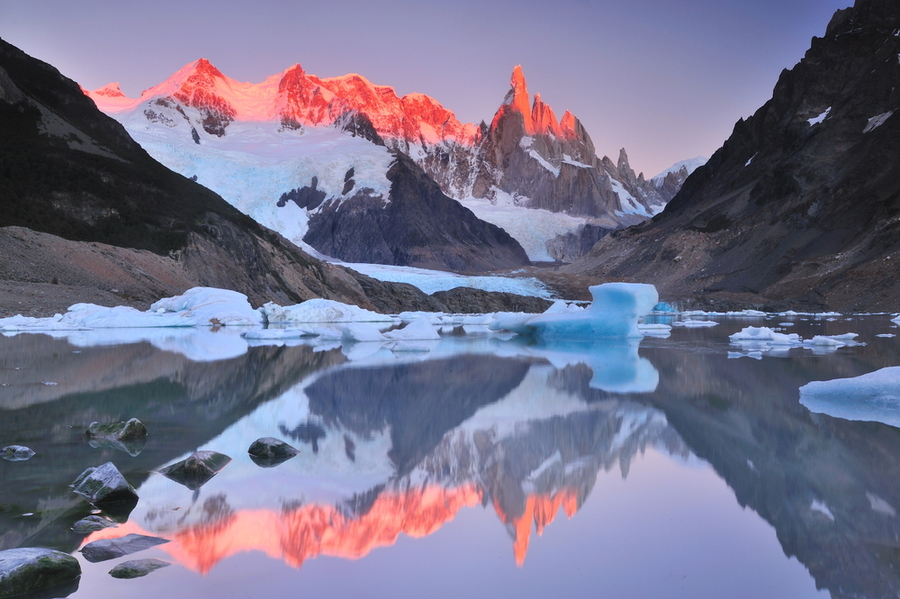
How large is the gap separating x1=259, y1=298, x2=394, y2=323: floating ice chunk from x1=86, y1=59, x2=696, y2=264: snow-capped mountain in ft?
257

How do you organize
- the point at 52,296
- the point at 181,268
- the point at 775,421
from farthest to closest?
the point at 181,268 → the point at 52,296 → the point at 775,421

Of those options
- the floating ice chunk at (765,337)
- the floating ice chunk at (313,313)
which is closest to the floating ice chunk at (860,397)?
the floating ice chunk at (765,337)

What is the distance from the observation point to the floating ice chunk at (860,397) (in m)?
8.44

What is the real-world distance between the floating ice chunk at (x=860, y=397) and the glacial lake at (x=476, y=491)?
1.05ft

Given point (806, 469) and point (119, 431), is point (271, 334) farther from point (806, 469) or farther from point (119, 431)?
point (806, 469)

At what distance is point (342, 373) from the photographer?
13133mm

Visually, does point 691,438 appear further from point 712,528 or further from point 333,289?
point 333,289

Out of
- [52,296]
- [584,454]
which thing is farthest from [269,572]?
[52,296]

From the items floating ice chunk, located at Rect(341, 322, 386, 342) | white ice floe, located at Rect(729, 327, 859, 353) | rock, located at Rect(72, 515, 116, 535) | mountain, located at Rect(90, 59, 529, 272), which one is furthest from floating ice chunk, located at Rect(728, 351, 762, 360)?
mountain, located at Rect(90, 59, 529, 272)

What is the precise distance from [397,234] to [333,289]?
68047 millimetres

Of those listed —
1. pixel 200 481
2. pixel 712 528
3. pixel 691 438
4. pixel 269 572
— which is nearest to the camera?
pixel 269 572

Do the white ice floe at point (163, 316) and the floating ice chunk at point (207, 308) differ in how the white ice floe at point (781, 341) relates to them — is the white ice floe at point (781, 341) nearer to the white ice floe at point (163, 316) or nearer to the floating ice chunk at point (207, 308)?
the floating ice chunk at point (207, 308)

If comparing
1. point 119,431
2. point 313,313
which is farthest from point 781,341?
point 313,313

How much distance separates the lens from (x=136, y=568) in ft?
12.0
